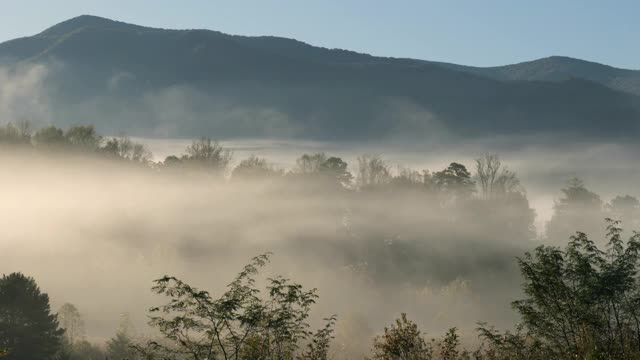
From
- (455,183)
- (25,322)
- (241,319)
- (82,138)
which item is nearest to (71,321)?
(25,322)

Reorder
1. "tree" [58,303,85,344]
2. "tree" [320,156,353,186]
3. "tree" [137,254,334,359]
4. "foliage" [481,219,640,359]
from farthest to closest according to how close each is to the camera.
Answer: "tree" [320,156,353,186], "tree" [58,303,85,344], "foliage" [481,219,640,359], "tree" [137,254,334,359]

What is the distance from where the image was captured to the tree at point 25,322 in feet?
212

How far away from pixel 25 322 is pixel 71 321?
1540 inches

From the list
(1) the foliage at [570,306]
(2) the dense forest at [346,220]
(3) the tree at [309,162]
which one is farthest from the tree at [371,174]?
(1) the foliage at [570,306]

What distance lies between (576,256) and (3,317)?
55431 millimetres

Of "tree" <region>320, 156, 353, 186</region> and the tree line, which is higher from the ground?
the tree line

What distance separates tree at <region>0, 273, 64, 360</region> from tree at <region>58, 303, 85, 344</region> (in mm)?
33226

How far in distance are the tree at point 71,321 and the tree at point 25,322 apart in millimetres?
33226

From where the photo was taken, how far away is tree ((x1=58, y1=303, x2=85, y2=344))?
333 feet

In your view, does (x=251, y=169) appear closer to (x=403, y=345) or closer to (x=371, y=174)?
(x=371, y=174)

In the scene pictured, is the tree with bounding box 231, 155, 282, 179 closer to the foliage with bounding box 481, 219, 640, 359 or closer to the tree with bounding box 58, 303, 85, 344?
the tree with bounding box 58, 303, 85, 344

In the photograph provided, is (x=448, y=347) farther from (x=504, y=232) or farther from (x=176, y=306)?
(x=504, y=232)

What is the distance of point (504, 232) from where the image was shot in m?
179

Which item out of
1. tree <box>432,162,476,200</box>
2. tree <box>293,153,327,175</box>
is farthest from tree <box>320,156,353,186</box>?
tree <box>432,162,476,200</box>
